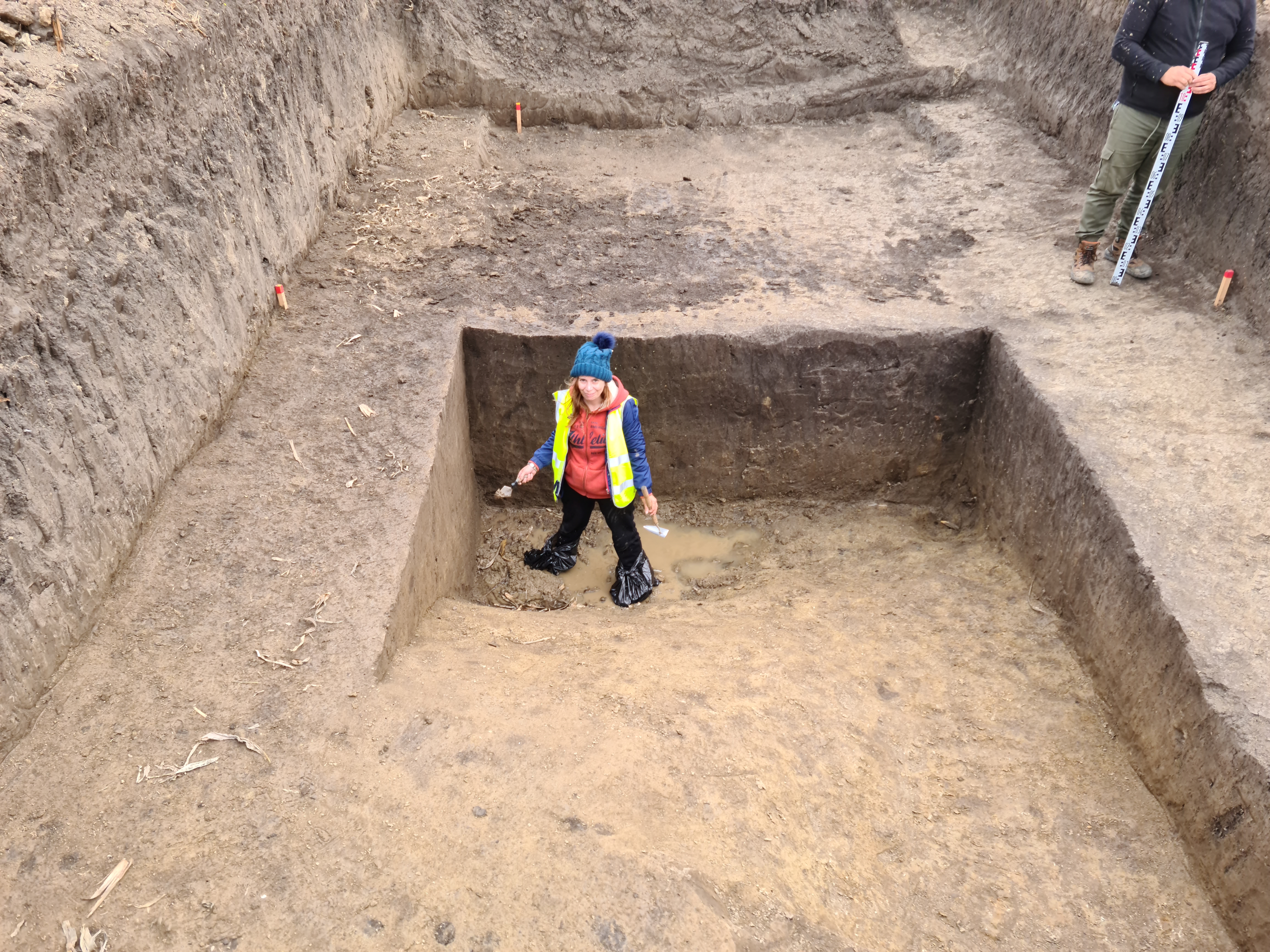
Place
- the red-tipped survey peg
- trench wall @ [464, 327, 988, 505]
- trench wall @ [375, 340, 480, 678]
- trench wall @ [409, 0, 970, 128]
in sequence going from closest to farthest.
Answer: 1. trench wall @ [375, 340, 480, 678]
2. the red-tipped survey peg
3. trench wall @ [464, 327, 988, 505]
4. trench wall @ [409, 0, 970, 128]

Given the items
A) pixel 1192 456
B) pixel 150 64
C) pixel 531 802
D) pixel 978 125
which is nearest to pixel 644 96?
pixel 978 125

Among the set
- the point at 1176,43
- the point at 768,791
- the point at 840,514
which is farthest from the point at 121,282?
the point at 1176,43

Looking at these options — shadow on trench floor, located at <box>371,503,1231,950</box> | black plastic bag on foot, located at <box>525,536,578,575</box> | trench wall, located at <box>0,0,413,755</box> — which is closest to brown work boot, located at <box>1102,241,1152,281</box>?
shadow on trench floor, located at <box>371,503,1231,950</box>

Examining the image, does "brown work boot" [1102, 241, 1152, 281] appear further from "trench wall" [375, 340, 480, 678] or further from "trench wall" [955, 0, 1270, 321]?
"trench wall" [375, 340, 480, 678]

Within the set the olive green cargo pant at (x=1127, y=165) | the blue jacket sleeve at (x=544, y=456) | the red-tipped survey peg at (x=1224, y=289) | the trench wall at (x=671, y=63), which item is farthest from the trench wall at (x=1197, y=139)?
the blue jacket sleeve at (x=544, y=456)

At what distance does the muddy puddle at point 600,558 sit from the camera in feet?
17.0

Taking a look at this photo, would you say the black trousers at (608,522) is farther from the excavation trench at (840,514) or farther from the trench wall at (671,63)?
the trench wall at (671,63)

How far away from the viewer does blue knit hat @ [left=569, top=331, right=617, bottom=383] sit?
3949 mm

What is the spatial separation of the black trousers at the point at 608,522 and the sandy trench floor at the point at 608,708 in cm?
44

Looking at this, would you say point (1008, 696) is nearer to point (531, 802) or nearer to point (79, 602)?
point (531, 802)

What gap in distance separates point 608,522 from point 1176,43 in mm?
3998

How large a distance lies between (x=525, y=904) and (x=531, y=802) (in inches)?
13.2

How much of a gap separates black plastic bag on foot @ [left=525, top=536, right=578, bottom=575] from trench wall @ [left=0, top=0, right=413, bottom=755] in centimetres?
196

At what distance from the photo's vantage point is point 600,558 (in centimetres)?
548
